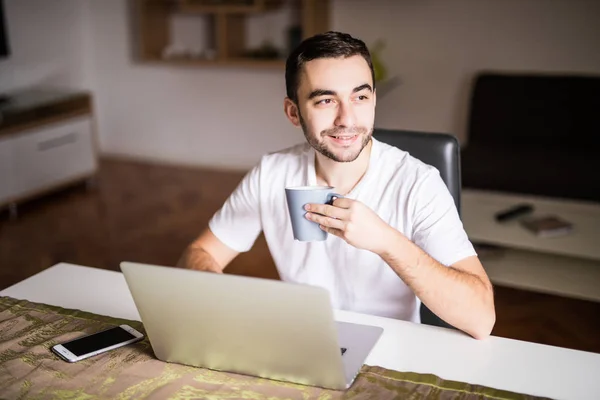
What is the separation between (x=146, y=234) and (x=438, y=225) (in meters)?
2.63

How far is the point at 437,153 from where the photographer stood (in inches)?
64.7

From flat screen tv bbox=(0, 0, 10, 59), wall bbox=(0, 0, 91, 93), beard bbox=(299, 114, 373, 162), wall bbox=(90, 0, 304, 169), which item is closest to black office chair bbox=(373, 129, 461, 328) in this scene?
beard bbox=(299, 114, 373, 162)

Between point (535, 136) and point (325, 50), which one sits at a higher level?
point (325, 50)

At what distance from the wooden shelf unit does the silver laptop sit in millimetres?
3591

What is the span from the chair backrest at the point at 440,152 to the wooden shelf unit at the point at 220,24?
116 inches

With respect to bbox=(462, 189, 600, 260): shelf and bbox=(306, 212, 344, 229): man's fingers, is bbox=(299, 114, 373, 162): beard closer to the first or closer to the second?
bbox=(306, 212, 344, 229): man's fingers

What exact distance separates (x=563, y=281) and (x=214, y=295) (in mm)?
2171

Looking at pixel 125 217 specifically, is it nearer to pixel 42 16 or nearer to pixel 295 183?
pixel 42 16

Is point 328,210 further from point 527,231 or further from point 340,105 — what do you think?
point 527,231

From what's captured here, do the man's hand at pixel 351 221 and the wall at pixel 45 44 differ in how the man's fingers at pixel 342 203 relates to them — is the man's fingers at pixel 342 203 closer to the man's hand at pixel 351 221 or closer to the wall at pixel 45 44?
the man's hand at pixel 351 221

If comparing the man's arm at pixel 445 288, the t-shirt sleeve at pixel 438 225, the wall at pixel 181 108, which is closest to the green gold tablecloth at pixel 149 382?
the man's arm at pixel 445 288

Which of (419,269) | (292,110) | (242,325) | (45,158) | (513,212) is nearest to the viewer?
(242,325)

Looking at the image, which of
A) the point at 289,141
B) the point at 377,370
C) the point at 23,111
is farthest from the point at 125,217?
the point at 377,370

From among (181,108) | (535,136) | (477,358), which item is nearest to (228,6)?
(181,108)
